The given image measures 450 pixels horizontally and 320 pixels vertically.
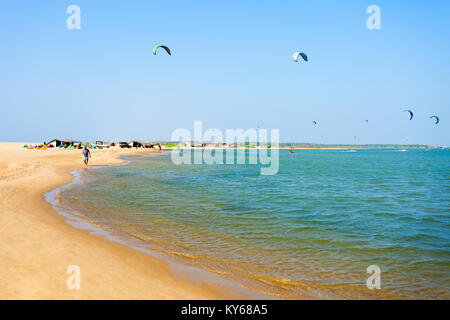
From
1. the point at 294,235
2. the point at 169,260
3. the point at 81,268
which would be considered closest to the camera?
the point at 81,268

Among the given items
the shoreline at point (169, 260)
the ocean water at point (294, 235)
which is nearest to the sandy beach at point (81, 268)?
the shoreline at point (169, 260)

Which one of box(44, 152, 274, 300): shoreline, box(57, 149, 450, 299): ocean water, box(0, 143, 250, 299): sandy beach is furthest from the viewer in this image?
box(57, 149, 450, 299): ocean water

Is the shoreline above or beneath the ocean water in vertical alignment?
Result: above

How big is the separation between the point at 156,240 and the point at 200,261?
211 cm

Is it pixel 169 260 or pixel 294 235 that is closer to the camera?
pixel 169 260

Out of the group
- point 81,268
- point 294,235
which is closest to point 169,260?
→ point 81,268

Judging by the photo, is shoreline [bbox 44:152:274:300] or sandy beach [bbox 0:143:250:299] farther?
shoreline [bbox 44:152:274:300]

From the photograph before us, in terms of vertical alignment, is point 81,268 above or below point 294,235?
above

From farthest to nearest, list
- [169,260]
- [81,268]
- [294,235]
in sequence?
[294,235] < [169,260] < [81,268]

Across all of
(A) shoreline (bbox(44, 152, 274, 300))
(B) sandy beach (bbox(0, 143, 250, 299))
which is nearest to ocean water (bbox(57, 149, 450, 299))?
(A) shoreline (bbox(44, 152, 274, 300))

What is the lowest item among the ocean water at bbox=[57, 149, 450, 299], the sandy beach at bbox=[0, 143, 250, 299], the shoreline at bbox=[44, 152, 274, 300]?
the ocean water at bbox=[57, 149, 450, 299]

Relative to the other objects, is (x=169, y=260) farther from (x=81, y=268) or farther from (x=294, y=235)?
(x=294, y=235)

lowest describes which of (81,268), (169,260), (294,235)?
(294,235)

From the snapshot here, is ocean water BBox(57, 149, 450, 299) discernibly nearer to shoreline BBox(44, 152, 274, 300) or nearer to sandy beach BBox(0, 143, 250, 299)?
shoreline BBox(44, 152, 274, 300)
